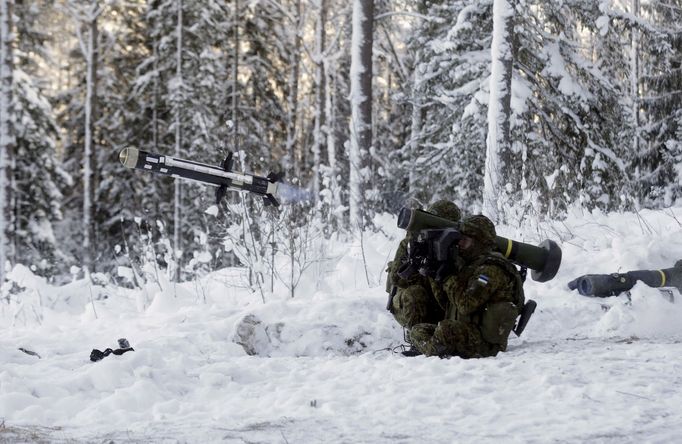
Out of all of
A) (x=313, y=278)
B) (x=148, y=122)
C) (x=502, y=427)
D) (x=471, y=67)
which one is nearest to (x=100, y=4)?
(x=148, y=122)

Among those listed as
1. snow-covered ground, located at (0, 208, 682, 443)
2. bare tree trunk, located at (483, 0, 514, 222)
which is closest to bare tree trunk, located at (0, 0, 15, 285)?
snow-covered ground, located at (0, 208, 682, 443)

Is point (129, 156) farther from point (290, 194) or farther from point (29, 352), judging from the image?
point (290, 194)

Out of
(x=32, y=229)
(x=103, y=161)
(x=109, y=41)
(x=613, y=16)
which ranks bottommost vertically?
(x=32, y=229)

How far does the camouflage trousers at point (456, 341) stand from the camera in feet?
14.5

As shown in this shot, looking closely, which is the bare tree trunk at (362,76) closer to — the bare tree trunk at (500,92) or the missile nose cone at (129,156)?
the bare tree trunk at (500,92)

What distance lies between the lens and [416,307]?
4.85 m

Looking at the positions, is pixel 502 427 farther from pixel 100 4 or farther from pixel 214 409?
pixel 100 4

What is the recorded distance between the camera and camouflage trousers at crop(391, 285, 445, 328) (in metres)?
4.85

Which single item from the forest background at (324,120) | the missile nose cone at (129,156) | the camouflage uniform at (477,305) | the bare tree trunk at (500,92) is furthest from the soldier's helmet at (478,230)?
the bare tree trunk at (500,92)

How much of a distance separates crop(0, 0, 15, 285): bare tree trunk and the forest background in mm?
36

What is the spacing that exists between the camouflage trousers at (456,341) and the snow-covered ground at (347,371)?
186 millimetres

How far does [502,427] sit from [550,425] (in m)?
0.19

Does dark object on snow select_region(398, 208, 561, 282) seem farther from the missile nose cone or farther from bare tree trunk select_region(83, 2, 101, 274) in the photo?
bare tree trunk select_region(83, 2, 101, 274)

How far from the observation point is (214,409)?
138 inches
